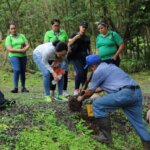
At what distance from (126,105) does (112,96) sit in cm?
30

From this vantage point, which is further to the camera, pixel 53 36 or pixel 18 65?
pixel 18 65

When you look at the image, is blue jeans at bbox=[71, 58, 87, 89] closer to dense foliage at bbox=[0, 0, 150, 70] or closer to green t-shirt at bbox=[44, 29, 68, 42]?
green t-shirt at bbox=[44, 29, 68, 42]

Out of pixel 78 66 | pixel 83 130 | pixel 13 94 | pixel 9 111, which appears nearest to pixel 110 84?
pixel 83 130

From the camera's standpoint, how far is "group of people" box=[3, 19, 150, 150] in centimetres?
764

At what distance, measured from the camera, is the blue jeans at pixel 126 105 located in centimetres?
756

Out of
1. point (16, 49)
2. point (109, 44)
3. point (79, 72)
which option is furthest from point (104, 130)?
point (16, 49)

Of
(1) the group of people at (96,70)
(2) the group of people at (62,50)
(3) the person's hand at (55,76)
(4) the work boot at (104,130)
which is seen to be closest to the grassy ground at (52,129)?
(4) the work boot at (104,130)

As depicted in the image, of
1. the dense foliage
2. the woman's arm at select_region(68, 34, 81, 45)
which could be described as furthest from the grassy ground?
the dense foliage

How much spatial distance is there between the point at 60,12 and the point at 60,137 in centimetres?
1413

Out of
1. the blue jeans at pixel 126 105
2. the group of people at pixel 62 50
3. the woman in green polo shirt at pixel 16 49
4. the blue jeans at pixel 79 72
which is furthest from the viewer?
the woman in green polo shirt at pixel 16 49

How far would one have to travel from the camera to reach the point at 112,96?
25.0ft

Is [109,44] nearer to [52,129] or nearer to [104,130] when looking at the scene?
[104,130]

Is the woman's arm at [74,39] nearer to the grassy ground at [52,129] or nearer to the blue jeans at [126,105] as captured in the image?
the grassy ground at [52,129]

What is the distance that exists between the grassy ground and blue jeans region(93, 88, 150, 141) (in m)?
0.49
